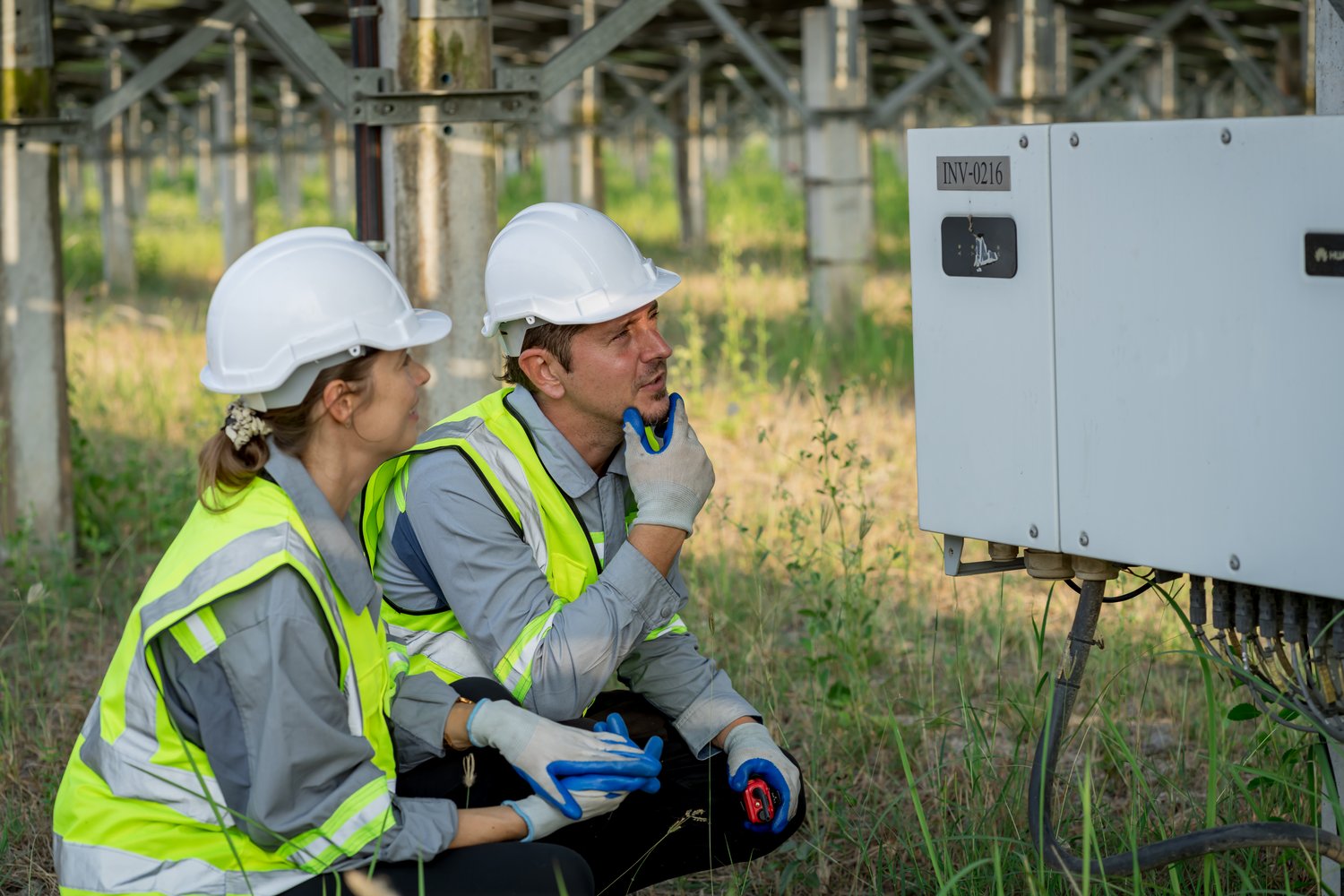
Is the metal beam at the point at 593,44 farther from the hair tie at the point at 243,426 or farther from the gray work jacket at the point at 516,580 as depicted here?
the hair tie at the point at 243,426

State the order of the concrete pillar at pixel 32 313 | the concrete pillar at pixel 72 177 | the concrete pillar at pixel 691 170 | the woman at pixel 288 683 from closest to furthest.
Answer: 1. the woman at pixel 288 683
2. the concrete pillar at pixel 32 313
3. the concrete pillar at pixel 691 170
4. the concrete pillar at pixel 72 177

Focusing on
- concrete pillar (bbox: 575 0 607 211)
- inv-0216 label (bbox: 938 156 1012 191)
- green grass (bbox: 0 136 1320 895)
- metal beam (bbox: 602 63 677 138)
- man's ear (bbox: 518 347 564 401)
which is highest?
metal beam (bbox: 602 63 677 138)

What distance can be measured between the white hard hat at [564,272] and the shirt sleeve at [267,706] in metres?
0.76

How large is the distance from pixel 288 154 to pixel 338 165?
247 centimetres

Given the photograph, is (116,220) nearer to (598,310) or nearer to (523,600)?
(598,310)

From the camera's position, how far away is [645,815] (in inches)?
98.5

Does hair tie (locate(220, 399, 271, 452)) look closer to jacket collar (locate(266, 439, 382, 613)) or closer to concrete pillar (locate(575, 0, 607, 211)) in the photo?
jacket collar (locate(266, 439, 382, 613))

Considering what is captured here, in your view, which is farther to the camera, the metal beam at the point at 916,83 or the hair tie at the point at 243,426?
the metal beam at the point at 916,83

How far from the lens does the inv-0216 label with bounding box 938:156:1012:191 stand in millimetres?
2061

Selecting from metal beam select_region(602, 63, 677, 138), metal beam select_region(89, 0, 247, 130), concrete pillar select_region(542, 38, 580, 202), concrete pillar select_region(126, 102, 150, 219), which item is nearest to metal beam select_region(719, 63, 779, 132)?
metal beam select_region(602, 63, 677, 138)

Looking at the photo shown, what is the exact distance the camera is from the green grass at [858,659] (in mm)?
2729

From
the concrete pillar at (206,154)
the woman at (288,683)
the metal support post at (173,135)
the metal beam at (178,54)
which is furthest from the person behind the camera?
the metal support post at (173,135)

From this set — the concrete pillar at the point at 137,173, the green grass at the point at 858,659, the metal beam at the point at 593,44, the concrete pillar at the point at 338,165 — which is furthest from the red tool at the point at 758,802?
the concrete pillar at the point at 137,173

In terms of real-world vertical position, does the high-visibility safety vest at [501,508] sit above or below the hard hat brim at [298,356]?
below
